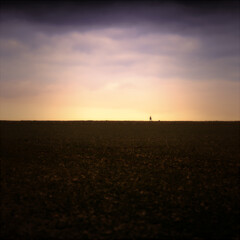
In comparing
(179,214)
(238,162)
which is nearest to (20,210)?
(179,214)

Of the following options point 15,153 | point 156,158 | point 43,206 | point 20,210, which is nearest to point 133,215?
point 43,206

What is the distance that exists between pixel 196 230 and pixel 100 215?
11.2 feet

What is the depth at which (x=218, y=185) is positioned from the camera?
12.6 meters

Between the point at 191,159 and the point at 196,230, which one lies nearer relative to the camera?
the point at 196,230

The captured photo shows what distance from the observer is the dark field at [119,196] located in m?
8.56

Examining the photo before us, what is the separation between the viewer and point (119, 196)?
447 inches

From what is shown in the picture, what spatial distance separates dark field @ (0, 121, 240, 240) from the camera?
28.1 ft

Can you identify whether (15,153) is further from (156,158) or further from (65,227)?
(65,227)

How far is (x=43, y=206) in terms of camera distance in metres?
10.3

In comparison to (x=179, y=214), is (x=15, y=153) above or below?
above

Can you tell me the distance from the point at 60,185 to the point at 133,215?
4570 mm

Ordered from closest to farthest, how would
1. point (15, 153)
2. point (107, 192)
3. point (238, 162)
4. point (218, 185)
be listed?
point (107, 192) → point (218, 185) → point (238, 162) → point (15, 153)

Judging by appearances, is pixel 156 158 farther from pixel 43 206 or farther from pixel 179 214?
A: pixel 43 206

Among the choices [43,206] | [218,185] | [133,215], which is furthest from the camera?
[218,185]
